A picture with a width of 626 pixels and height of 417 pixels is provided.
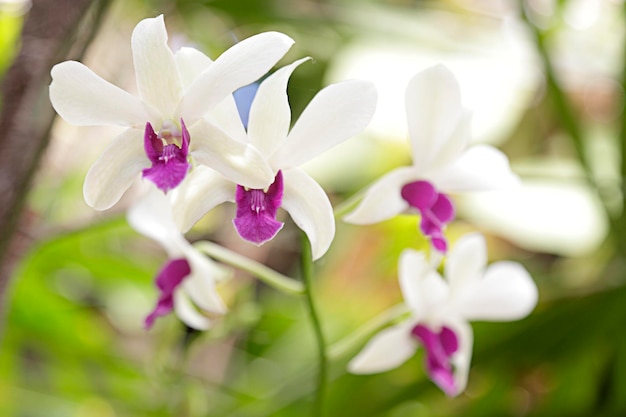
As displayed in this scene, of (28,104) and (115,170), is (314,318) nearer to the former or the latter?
(115,170)

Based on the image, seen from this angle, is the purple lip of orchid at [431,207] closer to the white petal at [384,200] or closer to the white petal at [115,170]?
the white petal at [384,200]

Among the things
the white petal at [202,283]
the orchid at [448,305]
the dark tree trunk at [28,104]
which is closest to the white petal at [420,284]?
the orchid at [448,305]

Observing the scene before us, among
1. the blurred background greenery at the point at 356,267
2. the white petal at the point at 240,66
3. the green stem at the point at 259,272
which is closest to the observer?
the white petal at the point at 240,66

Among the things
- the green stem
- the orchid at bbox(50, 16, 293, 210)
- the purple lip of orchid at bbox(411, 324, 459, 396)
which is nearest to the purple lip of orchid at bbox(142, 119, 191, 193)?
the orchid at bbox(50, 16, 293, 210)

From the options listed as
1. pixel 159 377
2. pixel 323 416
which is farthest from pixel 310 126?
pixel 159 377

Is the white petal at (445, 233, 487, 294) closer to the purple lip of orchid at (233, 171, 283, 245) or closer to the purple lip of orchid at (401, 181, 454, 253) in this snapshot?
the purple lip of orchid at (401, 181, 454, 253)

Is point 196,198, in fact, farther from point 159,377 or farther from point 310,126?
point 159,377
